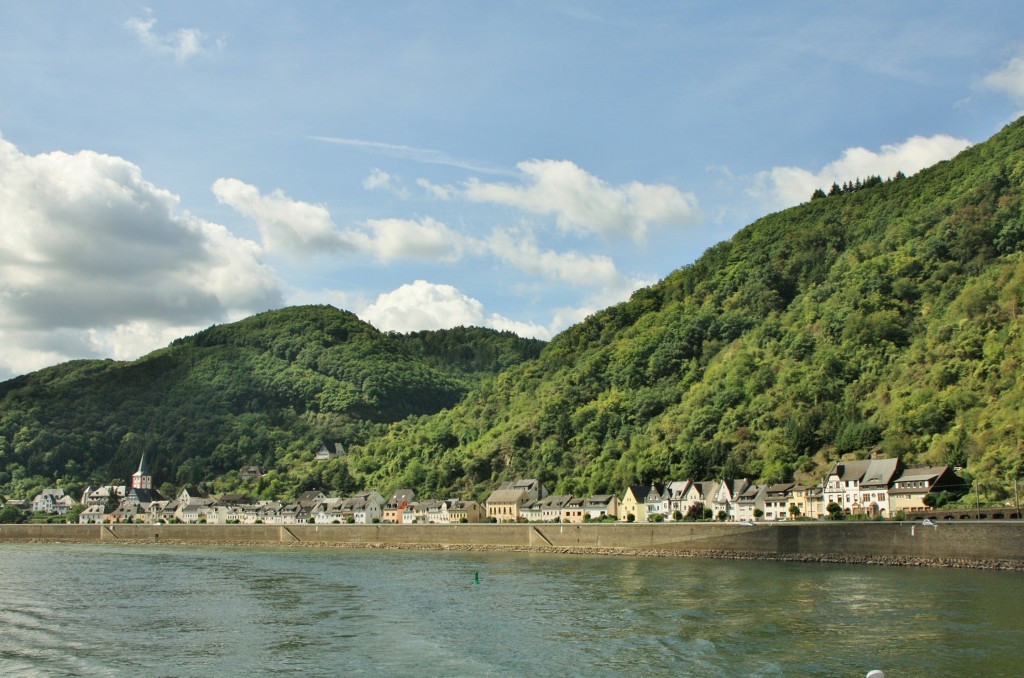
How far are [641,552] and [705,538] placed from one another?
6.91 meters

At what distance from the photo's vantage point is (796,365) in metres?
111

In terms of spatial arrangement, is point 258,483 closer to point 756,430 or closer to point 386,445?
point 386,445

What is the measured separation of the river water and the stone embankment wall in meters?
2.59

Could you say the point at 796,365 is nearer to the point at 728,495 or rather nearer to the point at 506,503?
the point at 728,495

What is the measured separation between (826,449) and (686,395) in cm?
3100

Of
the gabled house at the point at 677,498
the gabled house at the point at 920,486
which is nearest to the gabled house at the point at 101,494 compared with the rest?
the gabled house at the point at 677,498

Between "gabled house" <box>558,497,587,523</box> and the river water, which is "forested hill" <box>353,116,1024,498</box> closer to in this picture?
"gabled house" <box>558,497,587,523</box>

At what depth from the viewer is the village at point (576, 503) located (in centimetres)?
7662

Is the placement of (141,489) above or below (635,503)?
above

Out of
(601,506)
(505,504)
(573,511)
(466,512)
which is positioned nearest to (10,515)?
(466,512)

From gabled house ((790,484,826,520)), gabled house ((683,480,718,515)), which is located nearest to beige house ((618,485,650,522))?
gabled house ((683,480,718,515))

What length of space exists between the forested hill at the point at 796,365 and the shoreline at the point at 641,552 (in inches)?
601

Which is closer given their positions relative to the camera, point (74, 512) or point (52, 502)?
point (74, 512)

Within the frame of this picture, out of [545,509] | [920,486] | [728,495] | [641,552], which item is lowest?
[641,552]
